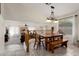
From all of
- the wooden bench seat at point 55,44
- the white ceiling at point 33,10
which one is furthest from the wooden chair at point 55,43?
the white ceiling at point 33,10

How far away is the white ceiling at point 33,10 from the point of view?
2.00 meters

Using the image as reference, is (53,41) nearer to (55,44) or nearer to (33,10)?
(55,44)

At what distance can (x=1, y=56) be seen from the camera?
196 cm

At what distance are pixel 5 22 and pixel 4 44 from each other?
42 centimetres

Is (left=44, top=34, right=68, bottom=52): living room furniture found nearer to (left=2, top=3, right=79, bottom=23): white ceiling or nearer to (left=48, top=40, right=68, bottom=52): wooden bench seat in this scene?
(left=48, top=40, right=68, bottom=52): wooden bench seat

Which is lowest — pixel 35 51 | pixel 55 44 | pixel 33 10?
pixel 35 51

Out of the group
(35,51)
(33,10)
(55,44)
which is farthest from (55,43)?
(33,10)

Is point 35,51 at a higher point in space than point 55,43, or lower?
lower

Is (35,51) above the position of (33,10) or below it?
below

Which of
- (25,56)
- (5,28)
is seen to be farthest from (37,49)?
(5,28)

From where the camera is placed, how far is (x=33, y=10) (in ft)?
6.76

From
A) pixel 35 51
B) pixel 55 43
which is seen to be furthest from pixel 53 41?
pixel 35 51

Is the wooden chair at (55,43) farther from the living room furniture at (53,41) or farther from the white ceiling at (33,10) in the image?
the white ceiling at (33,10)

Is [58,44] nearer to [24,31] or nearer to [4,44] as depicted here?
[24,31]
